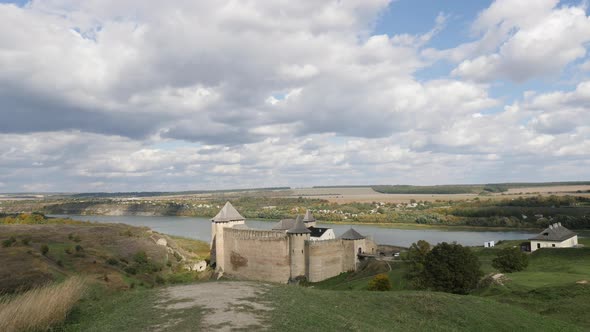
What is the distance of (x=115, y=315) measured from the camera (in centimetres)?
766

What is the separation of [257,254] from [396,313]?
57.5ft

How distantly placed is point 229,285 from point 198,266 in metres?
20.0

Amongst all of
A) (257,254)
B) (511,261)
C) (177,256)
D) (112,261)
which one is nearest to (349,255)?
(257,254)

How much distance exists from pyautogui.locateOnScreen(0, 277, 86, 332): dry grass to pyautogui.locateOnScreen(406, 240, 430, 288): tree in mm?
12799

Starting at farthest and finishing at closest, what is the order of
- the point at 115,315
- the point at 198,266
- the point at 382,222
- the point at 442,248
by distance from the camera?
1. the point at 382,222
2. the point at 198,266
3. the point at 442,248
4. the point at 115,315

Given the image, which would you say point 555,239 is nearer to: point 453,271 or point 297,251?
point 453,271

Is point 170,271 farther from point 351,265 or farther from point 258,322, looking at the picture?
point 258,322

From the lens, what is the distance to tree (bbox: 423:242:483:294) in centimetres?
1494

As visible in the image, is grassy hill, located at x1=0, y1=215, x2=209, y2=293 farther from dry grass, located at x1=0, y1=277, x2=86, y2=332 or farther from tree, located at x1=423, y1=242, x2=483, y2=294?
tree, located at x1=423, y1=242, x2=483, y2=294

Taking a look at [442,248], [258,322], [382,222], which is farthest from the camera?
[382,222]

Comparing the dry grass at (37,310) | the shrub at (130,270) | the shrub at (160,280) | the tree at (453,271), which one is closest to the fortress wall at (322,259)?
the shrub at (160,280)

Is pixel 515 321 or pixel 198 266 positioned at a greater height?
pixel 515 321

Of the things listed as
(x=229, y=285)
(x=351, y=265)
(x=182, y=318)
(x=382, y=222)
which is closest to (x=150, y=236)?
(x=351, y=265)

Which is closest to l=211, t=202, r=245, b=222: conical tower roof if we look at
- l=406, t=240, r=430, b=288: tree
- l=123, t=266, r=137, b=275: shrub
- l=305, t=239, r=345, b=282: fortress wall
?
l=123, t=266, r=137, b=275: shrub
